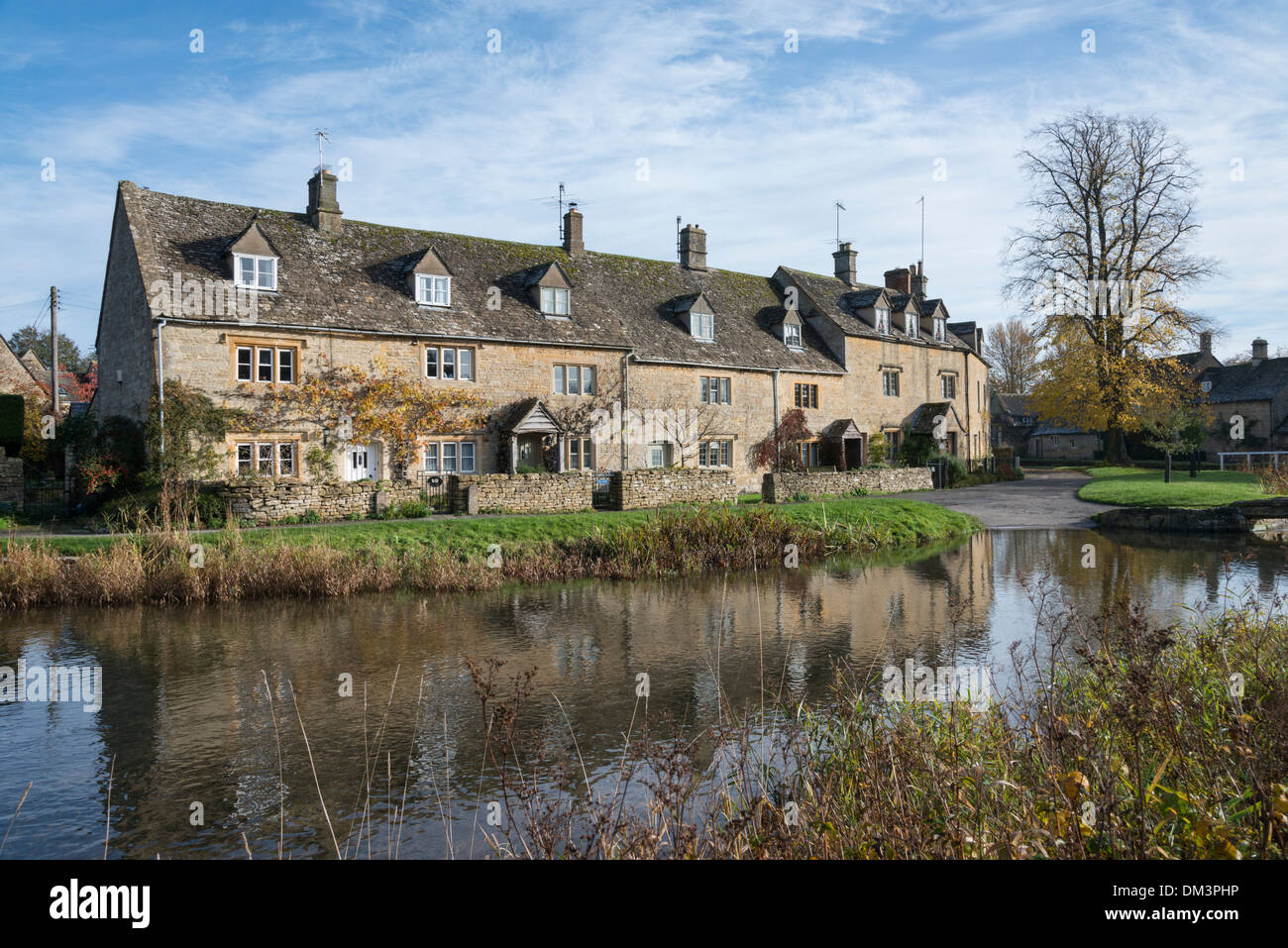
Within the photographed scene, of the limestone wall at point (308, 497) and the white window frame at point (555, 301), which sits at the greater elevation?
the white window frame at point (555, 301)

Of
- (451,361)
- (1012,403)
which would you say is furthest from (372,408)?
(1012,403)

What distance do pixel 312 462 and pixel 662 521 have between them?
12.3 m

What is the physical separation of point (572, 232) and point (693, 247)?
6.59m

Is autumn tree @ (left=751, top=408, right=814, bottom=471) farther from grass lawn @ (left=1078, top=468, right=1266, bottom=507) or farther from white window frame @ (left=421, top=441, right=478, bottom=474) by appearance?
white window frame @ (left=421, top=441, right=478, bottom=474)

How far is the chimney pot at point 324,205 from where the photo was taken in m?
29.8

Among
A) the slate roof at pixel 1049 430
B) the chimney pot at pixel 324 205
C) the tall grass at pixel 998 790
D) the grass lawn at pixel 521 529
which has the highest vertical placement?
the chimney pot at pixel 324 205

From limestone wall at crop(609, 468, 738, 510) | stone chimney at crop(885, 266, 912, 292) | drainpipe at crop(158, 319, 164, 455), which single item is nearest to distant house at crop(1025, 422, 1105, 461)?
stone chimney at crop(885, 266, 912, 292)

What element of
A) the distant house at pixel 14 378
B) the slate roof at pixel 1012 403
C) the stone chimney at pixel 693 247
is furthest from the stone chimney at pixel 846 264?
the distant house at pixel 14 378

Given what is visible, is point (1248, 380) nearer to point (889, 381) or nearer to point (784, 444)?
point (889, 381)

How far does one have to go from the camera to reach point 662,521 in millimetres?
20547

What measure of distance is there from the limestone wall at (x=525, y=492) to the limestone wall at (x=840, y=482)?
7.01m

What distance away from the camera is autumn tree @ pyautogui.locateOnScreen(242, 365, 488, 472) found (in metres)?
26.3

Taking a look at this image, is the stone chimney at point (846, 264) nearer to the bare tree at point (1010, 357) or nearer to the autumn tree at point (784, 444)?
the autumn tree at point (784, 444)
